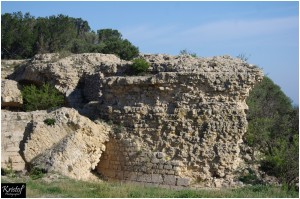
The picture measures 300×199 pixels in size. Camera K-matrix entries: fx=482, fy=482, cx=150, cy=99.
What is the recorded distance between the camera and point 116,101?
1550 cm

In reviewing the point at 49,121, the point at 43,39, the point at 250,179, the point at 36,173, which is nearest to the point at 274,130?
the point at 250,179

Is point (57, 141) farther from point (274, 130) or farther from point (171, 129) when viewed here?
point (274, 130)

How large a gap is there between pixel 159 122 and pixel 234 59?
3.56 meters

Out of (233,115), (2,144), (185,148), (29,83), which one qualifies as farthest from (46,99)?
(233,115)

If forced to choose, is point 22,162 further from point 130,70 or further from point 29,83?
point 29,83

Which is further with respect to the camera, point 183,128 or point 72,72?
point 72,72

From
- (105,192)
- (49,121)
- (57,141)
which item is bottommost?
(105,192)

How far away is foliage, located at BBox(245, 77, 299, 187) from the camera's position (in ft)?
50.1

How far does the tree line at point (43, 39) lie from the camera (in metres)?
28.1

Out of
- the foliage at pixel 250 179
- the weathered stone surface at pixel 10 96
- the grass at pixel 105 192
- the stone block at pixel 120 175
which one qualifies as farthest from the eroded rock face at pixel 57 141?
the foliage at pixel 250 179

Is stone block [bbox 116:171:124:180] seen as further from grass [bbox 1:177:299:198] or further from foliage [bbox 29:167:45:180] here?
grass [bbox 1:177:299:198]

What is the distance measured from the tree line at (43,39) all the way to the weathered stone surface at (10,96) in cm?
951

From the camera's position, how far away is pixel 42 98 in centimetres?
1723

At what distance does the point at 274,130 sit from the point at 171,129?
28.6 ft
